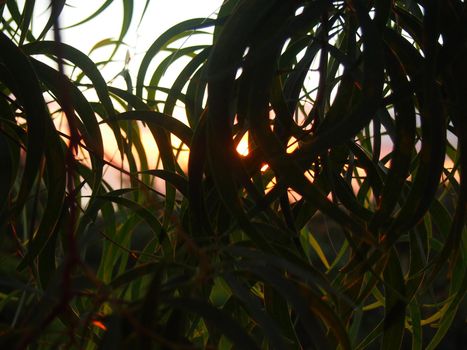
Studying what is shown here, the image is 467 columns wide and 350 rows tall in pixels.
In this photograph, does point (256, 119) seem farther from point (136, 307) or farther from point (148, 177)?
point (148, 177)

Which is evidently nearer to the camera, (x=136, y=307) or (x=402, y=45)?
(x=136, y=307)

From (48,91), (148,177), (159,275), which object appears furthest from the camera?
(148,177)

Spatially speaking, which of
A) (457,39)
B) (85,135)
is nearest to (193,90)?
(85,135)

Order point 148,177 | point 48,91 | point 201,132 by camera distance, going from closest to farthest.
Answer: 1. point 201,132
2. point 48,91
3. point 148,177

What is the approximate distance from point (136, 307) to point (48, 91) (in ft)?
0.77

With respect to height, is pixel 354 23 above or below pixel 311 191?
above

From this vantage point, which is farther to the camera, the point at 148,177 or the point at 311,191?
the point at 148,177

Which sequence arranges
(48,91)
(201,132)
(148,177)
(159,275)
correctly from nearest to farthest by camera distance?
1. (159,275)
2. (201,132)
3. (48,91)
4. (148,177)

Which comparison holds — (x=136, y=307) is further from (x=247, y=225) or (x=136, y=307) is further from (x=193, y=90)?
(x=193, y=90)

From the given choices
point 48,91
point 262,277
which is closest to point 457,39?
point 262,277

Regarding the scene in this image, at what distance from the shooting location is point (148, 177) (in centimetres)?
61

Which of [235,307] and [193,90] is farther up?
[193,90]

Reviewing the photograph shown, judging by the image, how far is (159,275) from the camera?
288 mm

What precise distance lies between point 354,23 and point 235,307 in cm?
22
